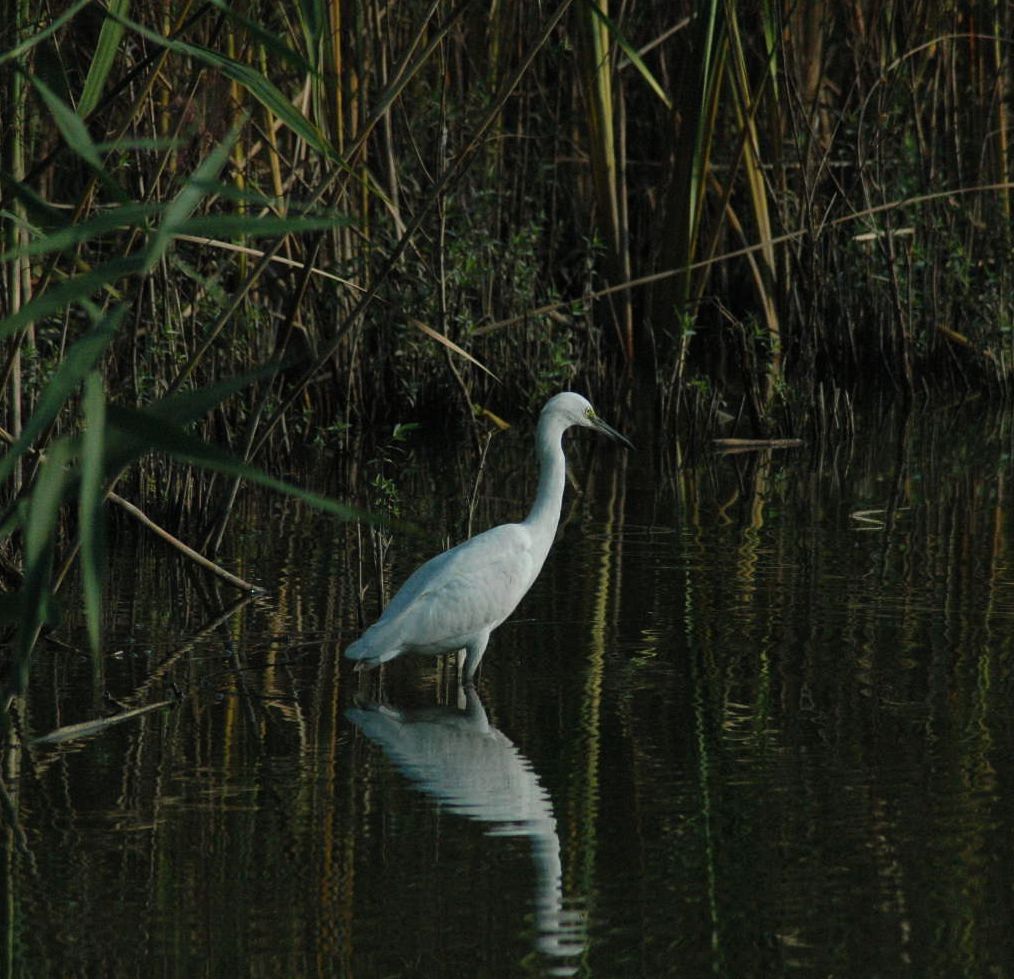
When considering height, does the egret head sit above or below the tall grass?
below

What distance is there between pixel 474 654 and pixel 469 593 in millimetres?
210

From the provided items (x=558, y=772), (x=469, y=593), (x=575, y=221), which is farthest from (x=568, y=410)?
(x=575, y=221)

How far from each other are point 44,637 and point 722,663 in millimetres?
1969

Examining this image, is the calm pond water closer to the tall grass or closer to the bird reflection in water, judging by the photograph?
the bird reflection in water

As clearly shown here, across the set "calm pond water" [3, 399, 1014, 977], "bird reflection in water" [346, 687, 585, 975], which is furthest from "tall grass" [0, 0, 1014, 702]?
"bird reflection in water" [346, 687, 585, 975]

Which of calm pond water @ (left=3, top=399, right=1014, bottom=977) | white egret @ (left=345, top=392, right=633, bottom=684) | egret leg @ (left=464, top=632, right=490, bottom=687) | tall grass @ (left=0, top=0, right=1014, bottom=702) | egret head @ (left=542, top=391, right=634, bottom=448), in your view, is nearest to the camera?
calm pond water @ (left=3, top=399, right=1014, bottom=977)

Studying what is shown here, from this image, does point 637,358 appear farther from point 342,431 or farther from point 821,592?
point 821,592

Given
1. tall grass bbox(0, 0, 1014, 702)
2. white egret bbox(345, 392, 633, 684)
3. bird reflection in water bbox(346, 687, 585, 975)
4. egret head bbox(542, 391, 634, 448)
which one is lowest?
bird reflection in water bbox(346, 687, 585, 975)

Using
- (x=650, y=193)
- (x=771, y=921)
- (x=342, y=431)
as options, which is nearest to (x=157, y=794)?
(x=771, y=921)

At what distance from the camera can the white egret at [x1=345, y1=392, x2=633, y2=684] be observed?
5.20 metres

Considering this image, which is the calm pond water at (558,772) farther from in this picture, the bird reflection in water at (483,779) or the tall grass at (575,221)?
the tall grass at (575,221)

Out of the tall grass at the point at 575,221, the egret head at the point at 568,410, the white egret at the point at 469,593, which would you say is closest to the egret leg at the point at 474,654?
the white egret at the point at 469,593

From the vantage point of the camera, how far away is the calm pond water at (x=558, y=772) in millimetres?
3363

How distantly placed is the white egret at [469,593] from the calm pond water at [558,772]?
0.15 metres
